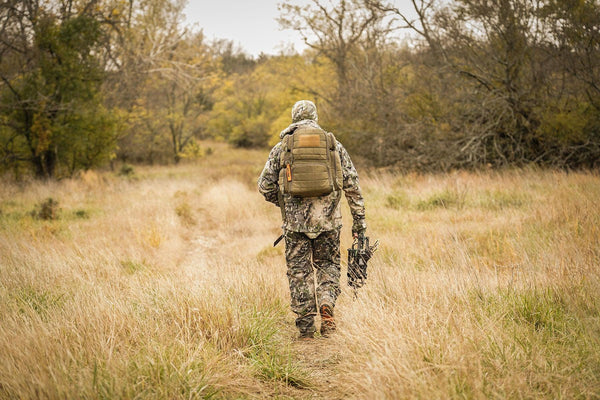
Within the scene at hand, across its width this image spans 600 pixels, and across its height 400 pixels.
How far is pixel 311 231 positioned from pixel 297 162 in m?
0.62

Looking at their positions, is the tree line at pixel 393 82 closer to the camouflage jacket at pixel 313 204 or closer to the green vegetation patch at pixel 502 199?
the green vegetation patch at pixel 502 199

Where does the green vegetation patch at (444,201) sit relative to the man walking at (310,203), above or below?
below

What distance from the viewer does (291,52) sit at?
24.0 meters

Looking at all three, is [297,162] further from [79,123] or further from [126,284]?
[79,123]

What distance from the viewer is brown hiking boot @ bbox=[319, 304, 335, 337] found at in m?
3.31

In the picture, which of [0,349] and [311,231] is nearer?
[0,349]

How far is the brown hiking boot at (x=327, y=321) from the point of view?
130 inches

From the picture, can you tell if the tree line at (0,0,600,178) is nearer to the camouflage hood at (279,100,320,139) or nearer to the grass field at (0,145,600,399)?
the grass field at (0,145,600,399)

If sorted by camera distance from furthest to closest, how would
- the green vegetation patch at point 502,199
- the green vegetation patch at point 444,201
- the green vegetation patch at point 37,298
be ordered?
the green vegetation patch at point 444,201, the green vegetation patch at point 502,199, the green vegetation patch at point 37,298

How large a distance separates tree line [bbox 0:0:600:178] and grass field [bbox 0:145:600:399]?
5400 millimetres

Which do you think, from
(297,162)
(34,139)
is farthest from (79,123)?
(297,162)

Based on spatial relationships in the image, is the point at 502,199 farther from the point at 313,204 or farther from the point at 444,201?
the point at 313,204

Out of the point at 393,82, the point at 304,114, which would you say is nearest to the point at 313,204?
the point at 304,114

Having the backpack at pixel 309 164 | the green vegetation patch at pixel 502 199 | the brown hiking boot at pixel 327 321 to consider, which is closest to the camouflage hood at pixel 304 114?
the backpack at pixel 309 164
